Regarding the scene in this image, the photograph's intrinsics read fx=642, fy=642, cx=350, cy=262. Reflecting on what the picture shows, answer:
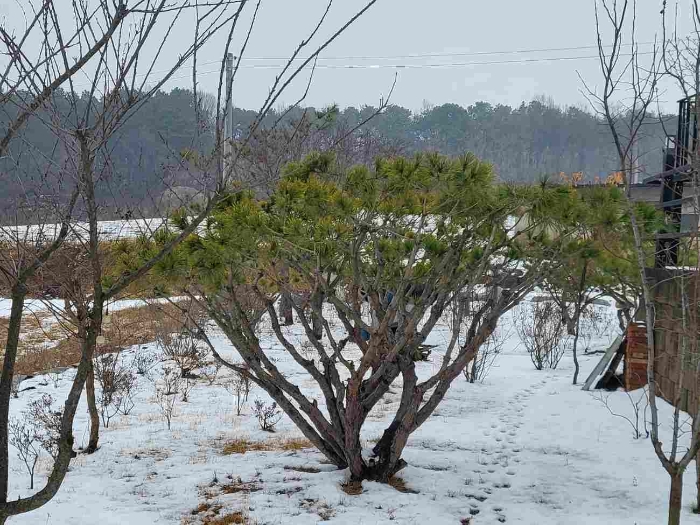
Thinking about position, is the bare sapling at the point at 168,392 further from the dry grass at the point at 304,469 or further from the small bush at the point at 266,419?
the dry grass at the point at 304,469

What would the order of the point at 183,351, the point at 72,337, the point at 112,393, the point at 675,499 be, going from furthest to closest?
the point at 183,351 < the point at 72,337 < the point at 112,393 < the point at 675,499

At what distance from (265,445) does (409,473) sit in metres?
1.50

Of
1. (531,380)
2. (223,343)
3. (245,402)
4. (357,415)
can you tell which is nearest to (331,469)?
(357,415)

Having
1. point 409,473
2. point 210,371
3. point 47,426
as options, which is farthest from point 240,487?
point 210,371

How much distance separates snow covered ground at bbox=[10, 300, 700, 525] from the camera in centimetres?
396

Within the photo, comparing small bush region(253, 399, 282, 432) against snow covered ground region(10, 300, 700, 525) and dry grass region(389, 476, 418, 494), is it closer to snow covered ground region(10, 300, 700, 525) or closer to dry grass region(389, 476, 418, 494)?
snow covered ground region(10, 300, 700, 525)

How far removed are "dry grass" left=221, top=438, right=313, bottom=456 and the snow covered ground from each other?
13 cm

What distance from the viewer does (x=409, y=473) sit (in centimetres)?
469

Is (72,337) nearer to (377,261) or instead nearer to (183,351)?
(183,351)

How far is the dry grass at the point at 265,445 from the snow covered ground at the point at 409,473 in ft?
0.43

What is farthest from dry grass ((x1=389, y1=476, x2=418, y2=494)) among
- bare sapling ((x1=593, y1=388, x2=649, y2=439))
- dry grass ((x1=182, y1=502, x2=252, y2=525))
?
bare sapling ((x1=593, y1=388, x2=649, y2=439))

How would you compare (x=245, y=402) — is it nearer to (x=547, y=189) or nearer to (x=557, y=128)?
(x=547, y=189)

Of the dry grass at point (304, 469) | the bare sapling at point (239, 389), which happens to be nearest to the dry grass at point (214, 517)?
the dry grass at point (304, 469)

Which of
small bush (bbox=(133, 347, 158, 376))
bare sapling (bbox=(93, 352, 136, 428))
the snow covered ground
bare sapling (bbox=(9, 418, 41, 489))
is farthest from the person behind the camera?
small bush (bbox=(133, 347, 158, 376))
